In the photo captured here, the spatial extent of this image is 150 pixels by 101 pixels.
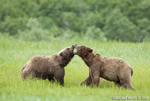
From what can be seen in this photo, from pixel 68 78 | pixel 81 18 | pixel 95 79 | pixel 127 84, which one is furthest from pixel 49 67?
pixel 81 18

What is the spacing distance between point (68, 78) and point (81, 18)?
5580 centimetres

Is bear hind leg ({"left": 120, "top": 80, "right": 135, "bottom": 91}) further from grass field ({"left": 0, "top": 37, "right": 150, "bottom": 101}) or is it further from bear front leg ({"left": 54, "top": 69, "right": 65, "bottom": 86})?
bear front leg ({"left": 54, "top": 69, "right": 65, "bottom": 86})

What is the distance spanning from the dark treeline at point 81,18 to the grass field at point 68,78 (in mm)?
34485

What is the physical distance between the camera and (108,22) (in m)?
54.4

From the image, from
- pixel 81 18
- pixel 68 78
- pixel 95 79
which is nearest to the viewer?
pixel 95 79

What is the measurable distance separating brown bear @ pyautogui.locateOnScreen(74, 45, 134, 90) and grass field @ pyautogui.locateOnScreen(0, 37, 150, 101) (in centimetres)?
27

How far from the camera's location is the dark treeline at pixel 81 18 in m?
52.2

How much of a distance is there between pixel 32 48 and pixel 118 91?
7738 millimetres

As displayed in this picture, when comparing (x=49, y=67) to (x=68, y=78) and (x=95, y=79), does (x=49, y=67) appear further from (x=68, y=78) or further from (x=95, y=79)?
(x=95, y=79)

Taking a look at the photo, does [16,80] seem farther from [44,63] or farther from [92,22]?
[92,22]

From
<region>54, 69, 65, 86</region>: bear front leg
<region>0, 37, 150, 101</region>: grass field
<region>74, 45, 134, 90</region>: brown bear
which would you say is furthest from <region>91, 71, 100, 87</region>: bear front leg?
<region>54, 69, 65, 86</region>: bear front leg

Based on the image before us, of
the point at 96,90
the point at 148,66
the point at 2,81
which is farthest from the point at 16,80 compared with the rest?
the point at 148,66

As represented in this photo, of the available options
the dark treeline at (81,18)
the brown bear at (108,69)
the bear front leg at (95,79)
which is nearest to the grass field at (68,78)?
the bear front leg at (95,79)

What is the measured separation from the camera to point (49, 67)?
795 centimetres
